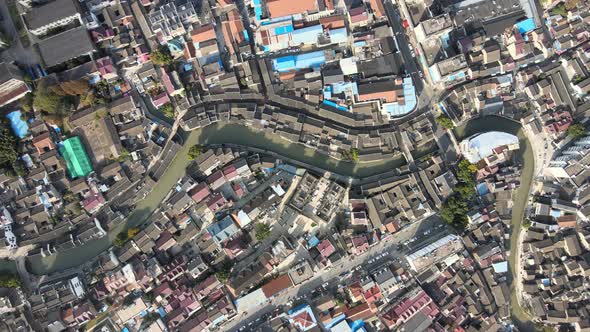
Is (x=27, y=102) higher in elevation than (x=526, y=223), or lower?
higher

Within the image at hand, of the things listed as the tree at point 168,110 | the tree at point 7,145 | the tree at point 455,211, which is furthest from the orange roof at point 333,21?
the tree at point 7,145

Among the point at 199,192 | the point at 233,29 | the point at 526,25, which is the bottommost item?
the point at 199,192

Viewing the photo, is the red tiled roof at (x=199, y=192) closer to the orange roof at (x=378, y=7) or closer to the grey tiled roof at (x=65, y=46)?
the grey tiled roof at (x=65, y=46)

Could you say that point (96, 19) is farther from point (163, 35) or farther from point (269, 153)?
point (269, 153)

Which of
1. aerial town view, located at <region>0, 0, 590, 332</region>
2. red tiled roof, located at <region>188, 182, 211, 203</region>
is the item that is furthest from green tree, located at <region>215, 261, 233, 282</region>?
red tiled roof, located at <region>188, 182, 211, 203</region>

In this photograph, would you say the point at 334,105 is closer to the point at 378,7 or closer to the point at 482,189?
the point at 378,7

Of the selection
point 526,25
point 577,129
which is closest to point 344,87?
point 526,25

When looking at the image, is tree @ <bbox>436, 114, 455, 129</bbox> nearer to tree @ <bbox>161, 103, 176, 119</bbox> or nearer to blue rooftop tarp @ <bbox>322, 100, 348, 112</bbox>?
blue rooftop tarp @ <bbox>322, 100, 348, 112</bbox>
